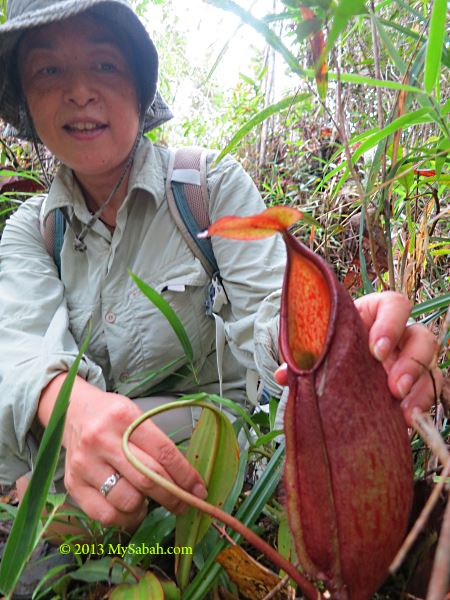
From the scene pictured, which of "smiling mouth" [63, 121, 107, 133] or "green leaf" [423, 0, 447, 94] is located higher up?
"green leaf" [423, 0, 447, 94]

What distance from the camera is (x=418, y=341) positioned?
0.46 metres

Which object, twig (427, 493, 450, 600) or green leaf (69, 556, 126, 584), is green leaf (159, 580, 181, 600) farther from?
twig (427, 493, 450, 600)

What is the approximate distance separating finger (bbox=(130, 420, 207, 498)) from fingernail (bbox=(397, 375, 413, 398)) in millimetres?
277

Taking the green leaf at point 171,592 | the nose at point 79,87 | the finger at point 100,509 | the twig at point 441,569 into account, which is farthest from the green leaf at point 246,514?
the nose at point 79,87

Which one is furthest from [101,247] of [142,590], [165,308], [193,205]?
[142,590]

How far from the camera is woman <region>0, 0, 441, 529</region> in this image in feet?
2.95

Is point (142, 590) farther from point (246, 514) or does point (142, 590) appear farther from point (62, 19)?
point (62, 19)

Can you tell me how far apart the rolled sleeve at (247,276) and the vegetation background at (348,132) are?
0.09m

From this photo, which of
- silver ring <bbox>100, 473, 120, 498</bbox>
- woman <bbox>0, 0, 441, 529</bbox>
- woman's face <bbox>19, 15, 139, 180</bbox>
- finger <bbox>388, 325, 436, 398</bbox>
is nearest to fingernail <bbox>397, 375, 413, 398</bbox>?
finger <bbox>388, 325, 436, 398</bbox>

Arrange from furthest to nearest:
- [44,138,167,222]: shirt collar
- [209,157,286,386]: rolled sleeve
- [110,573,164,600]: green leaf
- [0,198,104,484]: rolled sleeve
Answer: [44,138,167,222]: shirt collar
[209,157,286,386]: rolled sleeve
[0,198,104,484]: rolled sleeve
[110,573,164,600]: green leaf

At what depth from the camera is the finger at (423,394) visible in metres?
0.42

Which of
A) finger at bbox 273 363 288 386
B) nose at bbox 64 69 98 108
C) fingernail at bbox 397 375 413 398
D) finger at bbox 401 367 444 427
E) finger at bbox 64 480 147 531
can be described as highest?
nose at bbox 64 69 98 108

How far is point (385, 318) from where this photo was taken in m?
0.45

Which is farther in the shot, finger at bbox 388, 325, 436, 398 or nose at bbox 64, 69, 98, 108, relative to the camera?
nose at bbox 64, 69, 98, 108
